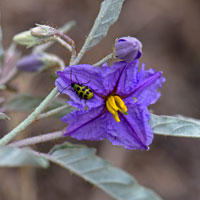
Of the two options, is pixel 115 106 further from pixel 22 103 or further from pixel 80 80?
pixel 22 103

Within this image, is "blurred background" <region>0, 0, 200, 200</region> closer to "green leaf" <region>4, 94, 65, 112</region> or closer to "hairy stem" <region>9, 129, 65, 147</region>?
"green leaf" <region>4, 94, 65, 112</region>

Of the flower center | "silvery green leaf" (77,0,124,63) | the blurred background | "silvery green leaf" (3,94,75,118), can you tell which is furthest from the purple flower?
the blurred background

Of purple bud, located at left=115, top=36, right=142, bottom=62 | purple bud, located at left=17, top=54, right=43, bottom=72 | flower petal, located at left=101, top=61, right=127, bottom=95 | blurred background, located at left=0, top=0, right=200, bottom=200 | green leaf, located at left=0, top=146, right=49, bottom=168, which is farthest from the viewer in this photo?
blurred background, located at left=0, top=0, right=200, bottom=200

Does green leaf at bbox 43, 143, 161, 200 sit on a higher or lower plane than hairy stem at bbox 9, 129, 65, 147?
lower

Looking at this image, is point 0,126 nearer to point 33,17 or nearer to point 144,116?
point 33,17

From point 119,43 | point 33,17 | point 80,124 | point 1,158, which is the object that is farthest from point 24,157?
point 33,17

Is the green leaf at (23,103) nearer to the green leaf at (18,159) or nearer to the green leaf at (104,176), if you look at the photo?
the green leaf at (104,176)
